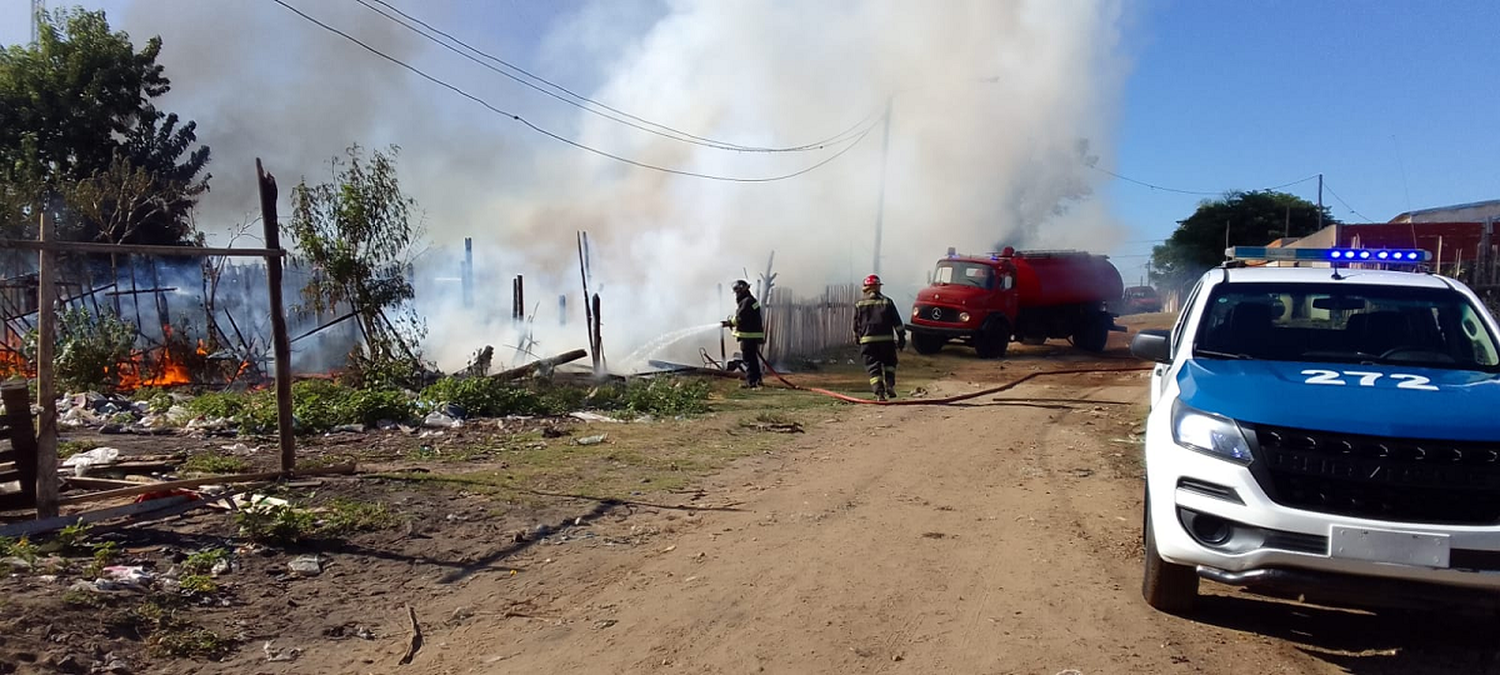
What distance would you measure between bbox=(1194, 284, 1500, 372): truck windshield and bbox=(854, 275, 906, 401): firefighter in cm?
800

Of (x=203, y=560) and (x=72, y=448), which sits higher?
(x=72, y=448)

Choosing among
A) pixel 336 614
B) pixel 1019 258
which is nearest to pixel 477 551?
pixel 336 614

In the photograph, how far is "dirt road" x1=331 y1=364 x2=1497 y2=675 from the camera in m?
4.45

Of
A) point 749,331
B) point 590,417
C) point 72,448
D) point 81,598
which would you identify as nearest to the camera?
point 81,598

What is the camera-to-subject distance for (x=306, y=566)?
5.74 meters

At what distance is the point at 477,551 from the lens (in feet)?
20.5

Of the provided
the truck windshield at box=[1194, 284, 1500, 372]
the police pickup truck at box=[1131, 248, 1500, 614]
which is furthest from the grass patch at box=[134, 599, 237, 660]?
the truck windshield at box=[1194, 284, 1500, 372]

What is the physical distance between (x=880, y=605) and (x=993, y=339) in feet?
56.7

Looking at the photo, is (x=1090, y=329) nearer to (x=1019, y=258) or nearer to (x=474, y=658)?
(x=1019, y=258)

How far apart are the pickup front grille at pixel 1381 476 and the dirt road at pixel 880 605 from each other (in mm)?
753

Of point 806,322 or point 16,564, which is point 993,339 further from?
point 16,564

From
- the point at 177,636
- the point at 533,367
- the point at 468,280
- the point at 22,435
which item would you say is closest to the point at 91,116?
the point at 468,280

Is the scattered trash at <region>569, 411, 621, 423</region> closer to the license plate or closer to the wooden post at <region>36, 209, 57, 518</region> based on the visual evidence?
the wooden post at <region>36, 209, 57, 518</region>

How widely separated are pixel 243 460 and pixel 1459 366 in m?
8.78
